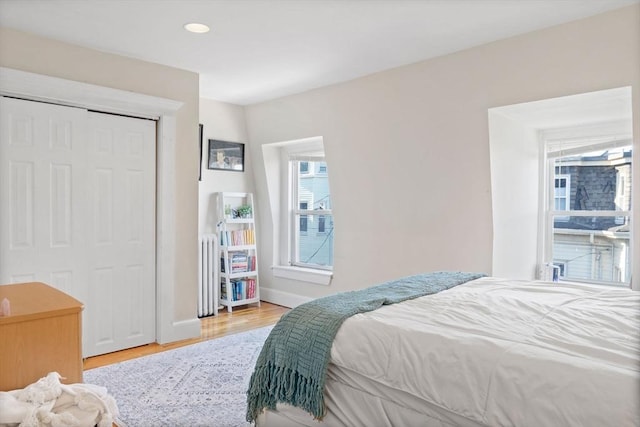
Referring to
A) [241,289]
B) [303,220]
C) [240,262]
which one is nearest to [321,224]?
[303,220]

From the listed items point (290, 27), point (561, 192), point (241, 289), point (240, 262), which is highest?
point (290, 27)

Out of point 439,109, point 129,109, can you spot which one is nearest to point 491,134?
point 439,109

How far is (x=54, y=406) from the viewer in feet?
4.53

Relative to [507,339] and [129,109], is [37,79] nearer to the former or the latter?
[129,109]

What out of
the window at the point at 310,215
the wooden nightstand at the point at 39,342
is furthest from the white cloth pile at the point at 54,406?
the window at the point at 310,215

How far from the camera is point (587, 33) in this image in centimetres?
270

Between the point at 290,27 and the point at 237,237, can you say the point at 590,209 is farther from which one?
the point at 237,237

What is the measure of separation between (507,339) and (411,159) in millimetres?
2412

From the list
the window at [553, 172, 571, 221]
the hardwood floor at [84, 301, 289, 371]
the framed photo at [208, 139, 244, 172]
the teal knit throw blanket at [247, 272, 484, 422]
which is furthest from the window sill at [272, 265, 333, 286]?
the teal knit throw blanket at [247, 272, 484, 422]

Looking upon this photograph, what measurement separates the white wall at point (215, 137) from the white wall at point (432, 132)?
0.59 metres

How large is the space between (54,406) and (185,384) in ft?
5.20

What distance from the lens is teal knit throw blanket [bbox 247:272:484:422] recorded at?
174 cm

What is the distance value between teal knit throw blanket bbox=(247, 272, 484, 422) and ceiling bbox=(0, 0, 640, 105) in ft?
5.63

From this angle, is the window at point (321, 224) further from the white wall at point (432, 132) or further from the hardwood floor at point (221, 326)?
the hardwood floor at point (221, 326)
